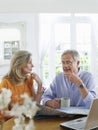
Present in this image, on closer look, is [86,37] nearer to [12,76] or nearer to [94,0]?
[94,0]

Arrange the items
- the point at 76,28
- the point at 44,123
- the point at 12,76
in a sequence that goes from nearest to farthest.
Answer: the point at 44,123
the point at 12,76
the point at 76,28

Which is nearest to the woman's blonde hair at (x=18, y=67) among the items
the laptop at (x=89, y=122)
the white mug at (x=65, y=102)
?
the white mug at (x=65, y=102)

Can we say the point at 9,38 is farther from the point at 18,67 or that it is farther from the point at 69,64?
the point at 69,64

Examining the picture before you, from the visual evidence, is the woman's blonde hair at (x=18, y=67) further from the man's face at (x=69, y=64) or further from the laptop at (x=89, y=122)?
the laptop at (x=89, y=122)

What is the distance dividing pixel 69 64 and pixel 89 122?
92 centimetres

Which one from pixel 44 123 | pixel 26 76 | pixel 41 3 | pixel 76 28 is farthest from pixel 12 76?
pixel 76 28

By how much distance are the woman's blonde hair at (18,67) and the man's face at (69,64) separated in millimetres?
335

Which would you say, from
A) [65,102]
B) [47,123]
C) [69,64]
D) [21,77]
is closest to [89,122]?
[47,123]

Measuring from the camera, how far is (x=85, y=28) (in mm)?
4441

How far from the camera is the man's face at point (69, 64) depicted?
82.2 inches

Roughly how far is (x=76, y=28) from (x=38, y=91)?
2.34 metres

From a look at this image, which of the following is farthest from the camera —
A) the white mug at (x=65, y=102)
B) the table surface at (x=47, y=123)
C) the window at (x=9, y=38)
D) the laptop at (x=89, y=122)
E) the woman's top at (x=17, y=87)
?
the window at (x=9, y=38)

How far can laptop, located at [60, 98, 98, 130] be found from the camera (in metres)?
1.19

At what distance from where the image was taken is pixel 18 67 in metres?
2.18
